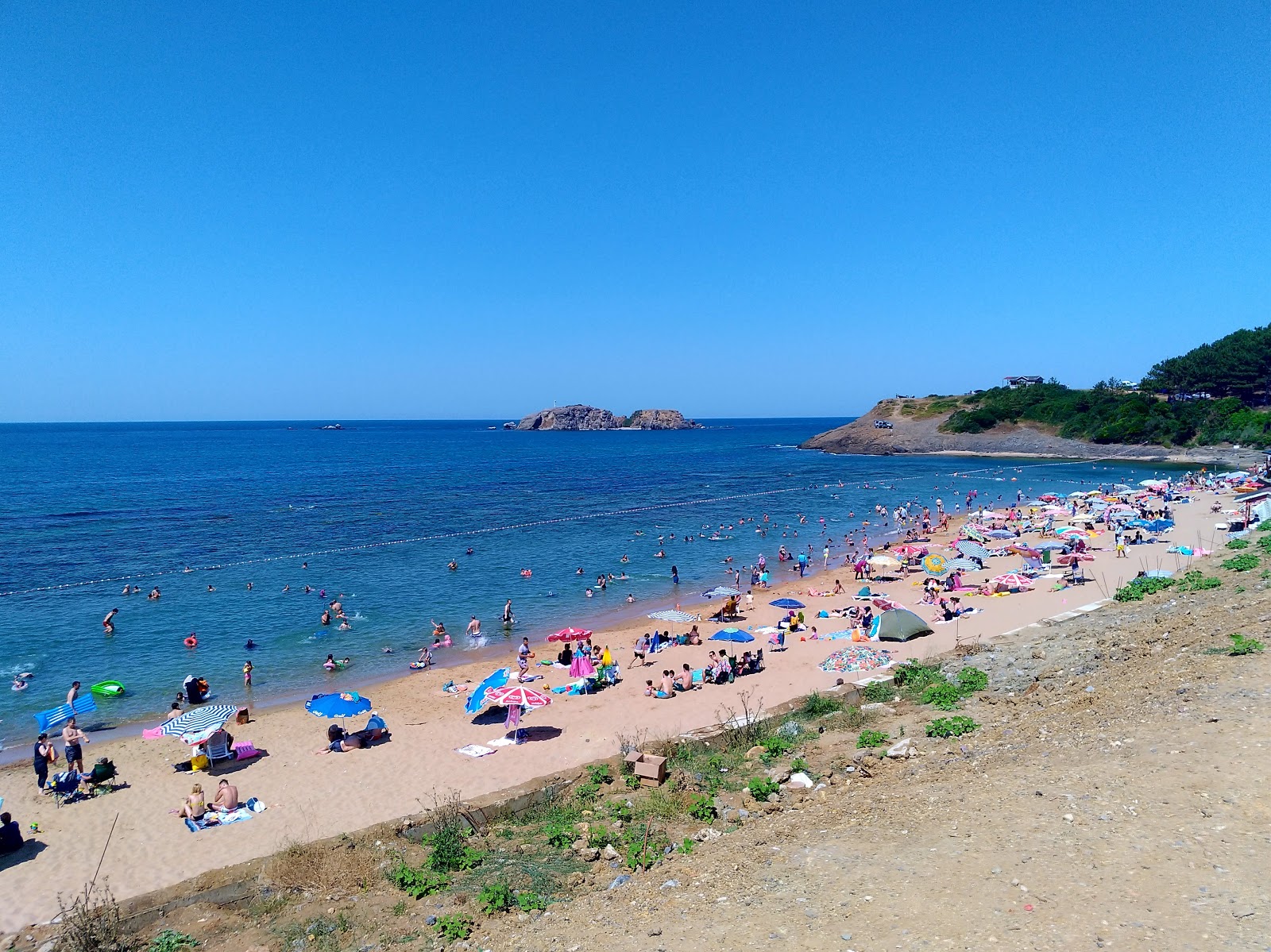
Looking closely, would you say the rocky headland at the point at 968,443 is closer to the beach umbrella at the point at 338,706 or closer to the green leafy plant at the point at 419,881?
the beach umbrella at the point at 338,706

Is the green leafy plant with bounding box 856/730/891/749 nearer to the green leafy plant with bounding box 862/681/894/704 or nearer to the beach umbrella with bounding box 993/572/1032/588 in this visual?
the green leafy plant with bounding box 862/681/894/704

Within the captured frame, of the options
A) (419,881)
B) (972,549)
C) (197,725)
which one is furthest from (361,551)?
(419,881)

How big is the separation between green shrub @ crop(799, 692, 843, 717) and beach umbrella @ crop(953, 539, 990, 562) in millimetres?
20454

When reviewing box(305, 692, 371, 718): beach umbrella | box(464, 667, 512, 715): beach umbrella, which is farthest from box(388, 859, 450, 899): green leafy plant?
box(305, 692, 371, 718): beach umbrella

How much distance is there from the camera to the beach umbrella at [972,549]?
3538cm

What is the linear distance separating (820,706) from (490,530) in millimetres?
39056

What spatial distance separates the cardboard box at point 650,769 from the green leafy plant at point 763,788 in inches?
77.9

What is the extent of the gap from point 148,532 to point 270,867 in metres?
48.7

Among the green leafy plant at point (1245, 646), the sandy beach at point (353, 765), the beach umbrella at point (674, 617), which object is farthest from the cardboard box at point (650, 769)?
the beach umbrella at point (674, 617)

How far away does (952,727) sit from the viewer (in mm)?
14531

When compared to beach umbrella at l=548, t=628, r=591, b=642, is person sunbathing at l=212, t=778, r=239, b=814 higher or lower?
lower

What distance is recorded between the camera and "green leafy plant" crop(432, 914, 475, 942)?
9.50 metres

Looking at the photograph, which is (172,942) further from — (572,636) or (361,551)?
(361,551)

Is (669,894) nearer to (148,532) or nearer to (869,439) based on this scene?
(148,532)
